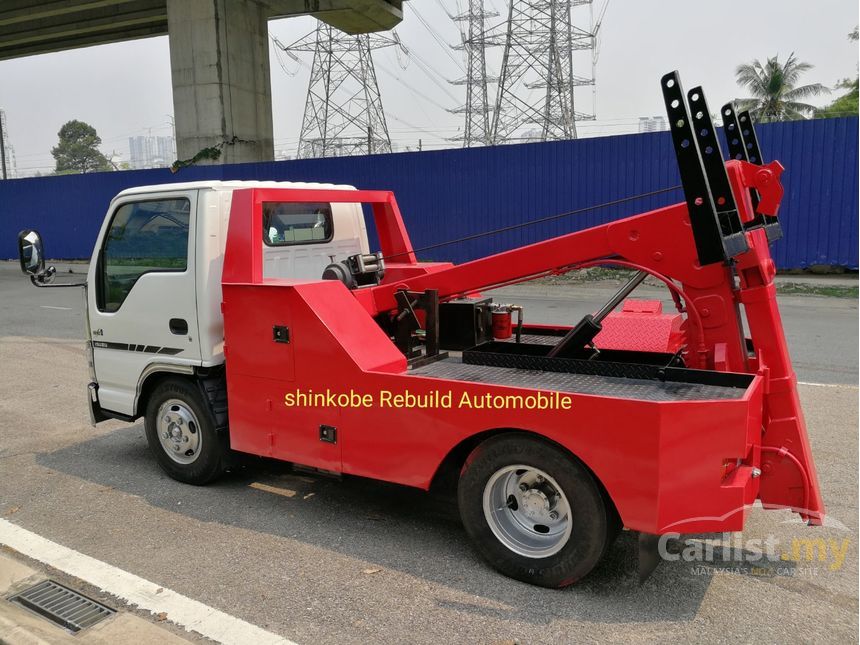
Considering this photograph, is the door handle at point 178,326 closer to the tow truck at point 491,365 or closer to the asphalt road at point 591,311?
the tow truck at point 491,365

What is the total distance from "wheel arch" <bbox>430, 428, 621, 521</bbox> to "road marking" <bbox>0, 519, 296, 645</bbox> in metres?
1.22

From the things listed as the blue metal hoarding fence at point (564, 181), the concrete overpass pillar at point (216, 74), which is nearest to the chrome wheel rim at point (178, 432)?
the blue metal hoarding fence at point (564, 181)

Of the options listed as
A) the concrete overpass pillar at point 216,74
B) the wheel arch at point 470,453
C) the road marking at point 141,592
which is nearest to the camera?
the road marking at point 141,592

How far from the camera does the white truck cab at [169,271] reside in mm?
4637

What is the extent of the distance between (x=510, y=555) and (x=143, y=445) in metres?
3.77

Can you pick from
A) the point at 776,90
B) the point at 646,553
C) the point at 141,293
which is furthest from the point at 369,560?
the point at 776,90

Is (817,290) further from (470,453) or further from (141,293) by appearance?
(141,293)

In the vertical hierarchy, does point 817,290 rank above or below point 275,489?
above

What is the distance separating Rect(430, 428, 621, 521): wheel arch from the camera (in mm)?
3385

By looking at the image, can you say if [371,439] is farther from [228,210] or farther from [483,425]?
[228,210]

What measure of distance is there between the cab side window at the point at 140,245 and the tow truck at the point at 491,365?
0.02 m

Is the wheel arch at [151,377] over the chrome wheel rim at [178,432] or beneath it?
over

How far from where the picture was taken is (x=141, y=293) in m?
4.98

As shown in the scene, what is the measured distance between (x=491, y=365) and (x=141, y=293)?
2.61 metres
